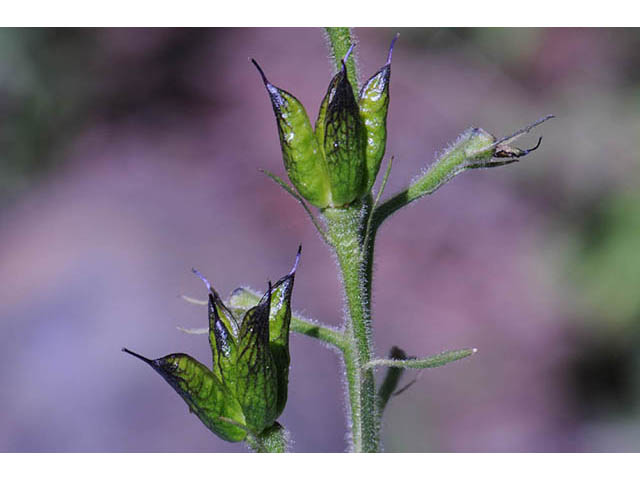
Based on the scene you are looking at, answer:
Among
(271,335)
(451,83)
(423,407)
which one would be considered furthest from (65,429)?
(451,83)

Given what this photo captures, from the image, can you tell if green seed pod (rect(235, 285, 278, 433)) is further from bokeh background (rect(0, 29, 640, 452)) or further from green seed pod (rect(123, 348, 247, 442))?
bokeh background (rect(0, 29, 640, 452))

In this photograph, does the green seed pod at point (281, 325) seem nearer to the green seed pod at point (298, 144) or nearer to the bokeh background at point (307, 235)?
the green seed pod at point (298, 144)

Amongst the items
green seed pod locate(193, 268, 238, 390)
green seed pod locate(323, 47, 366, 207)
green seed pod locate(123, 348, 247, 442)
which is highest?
green seed pod locate(323, 47, 366, 207)

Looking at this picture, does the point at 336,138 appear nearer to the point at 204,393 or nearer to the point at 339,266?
the point at 339,266

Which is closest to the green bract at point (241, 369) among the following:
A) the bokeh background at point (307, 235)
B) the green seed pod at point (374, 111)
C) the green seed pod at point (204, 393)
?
the green seed pod at point (204, 393)

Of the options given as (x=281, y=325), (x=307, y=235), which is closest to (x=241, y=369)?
(x=281, y=325)

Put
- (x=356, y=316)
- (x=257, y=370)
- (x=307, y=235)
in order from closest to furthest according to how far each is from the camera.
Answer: (x=257, y=370)
(x=356, y=316)
(x=307, y=235)

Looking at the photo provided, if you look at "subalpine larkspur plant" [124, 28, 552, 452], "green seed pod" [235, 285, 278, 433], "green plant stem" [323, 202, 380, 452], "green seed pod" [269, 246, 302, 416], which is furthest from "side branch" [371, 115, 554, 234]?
"green seed pod" [235, 285, 278, 433]
